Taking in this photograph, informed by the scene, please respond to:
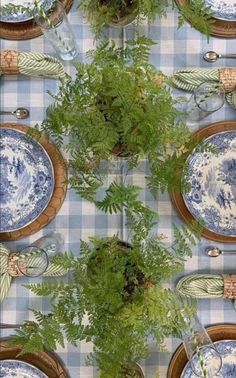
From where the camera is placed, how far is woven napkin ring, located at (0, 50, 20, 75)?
1433 millimetres

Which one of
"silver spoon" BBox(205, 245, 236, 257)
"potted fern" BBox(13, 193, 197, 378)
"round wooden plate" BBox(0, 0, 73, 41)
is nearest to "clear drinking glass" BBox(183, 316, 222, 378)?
"potted fern" BBox(13, 193, 197, 378)

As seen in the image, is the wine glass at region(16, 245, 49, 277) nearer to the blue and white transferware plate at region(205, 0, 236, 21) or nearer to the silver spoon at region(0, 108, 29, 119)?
the silver spoon at region(0, 108, 29, 119)

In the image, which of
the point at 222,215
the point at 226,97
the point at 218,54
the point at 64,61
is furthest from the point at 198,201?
the point at 64,61

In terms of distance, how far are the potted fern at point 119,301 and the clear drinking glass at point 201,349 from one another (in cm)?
4

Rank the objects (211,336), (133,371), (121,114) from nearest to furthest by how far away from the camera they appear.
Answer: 1. (121,114)
2. (133,371)
3. (211,336)

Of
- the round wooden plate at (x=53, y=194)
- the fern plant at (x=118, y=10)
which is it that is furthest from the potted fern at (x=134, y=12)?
the round wooden plate at (x=53, y=194)

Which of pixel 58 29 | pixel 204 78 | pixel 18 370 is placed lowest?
pixel 18 370

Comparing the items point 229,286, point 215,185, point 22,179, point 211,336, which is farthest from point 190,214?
point 22,179

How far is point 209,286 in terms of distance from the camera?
142 cm

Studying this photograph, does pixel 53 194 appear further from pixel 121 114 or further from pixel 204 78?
pixel 204 78

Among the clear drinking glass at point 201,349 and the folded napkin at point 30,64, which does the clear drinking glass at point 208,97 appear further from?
the clear drinking glass at point 201,349

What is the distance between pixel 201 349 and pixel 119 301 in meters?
0.24

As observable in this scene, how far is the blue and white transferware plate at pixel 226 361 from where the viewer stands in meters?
1.45

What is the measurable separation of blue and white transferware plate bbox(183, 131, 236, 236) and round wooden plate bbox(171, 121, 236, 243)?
0.04ft
